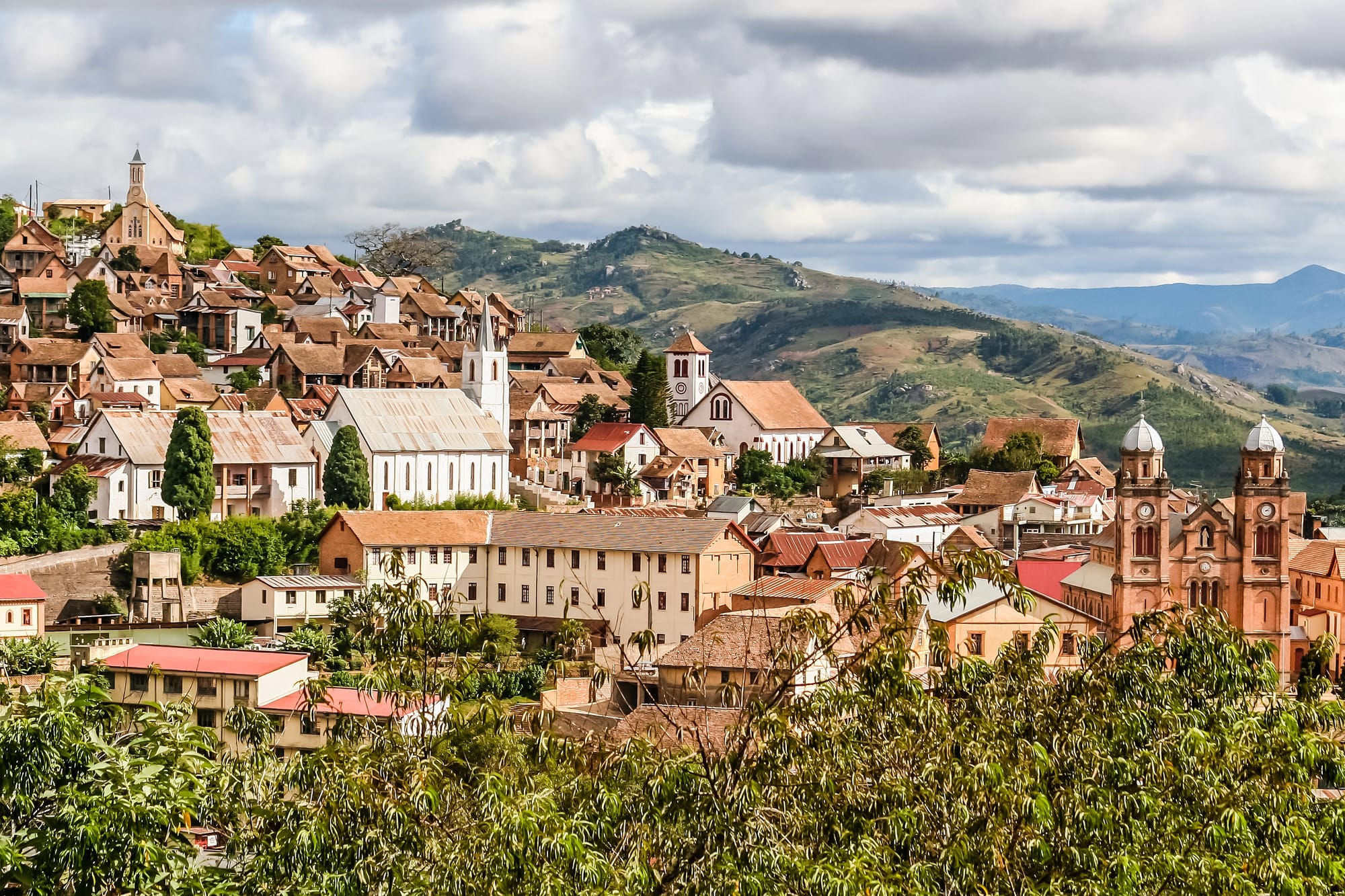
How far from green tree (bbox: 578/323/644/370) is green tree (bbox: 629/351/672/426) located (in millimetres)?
15379

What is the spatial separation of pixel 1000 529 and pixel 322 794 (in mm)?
64681

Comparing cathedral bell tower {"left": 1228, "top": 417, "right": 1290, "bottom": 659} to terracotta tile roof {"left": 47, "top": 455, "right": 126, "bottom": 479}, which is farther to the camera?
cathedral bell tower {"left": 1228, "top": 417, "right": 1290, "bottom": 659}

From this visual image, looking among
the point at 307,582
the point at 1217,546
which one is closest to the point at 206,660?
the point at 307,582

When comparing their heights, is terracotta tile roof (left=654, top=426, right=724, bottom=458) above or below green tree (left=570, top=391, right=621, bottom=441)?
below

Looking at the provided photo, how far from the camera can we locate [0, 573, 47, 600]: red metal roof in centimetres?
5788

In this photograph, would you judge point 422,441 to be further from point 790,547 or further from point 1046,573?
point 1046,573

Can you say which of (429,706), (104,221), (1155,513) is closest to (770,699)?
(429,706)

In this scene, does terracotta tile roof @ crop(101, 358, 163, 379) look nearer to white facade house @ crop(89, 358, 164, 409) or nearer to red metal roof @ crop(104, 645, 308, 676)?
white facade house @ crop(89, 358, 164, 409)

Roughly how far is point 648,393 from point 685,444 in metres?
5.43

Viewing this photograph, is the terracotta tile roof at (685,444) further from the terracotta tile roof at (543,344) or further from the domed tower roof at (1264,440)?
the domed tower roof at (1264,440)

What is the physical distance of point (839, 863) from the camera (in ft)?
64.0

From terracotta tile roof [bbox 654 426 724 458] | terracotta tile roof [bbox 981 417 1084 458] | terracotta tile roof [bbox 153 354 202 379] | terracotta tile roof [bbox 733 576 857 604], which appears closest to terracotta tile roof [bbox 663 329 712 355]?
terracotta tile roof [bbox 654 426 724 458]

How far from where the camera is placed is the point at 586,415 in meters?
90.8

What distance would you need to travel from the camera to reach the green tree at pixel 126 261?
10438 cm
